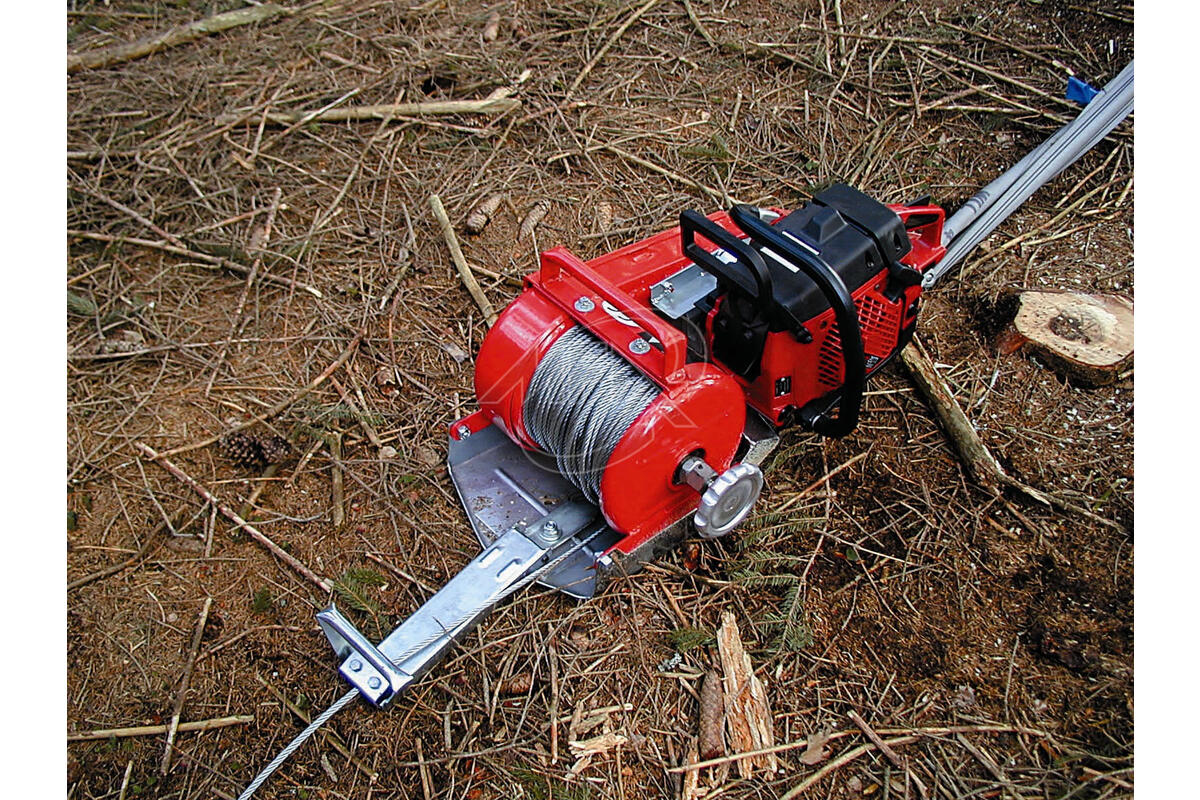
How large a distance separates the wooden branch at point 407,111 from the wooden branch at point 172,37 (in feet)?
3.62

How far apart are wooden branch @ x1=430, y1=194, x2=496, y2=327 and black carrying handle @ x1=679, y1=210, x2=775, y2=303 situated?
4.36ft

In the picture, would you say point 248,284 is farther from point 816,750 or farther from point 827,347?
point 816,750

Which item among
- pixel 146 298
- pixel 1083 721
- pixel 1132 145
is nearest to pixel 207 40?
pixel 146 298

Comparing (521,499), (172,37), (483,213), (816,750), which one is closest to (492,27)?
(483,213)

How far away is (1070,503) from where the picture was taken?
133 inches

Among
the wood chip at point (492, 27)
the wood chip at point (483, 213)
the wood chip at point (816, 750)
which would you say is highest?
the wood chip at point (492, 27)

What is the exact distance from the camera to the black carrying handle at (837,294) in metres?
2.81

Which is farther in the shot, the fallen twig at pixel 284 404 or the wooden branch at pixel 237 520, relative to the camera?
the fallen twig at pixel 284 404

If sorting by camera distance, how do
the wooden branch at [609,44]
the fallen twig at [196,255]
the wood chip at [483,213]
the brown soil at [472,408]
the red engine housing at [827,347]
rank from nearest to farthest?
the brown soil at [472,408] < the red engine housing at [827,347] < the fallen twig at [196,255] < the wood chip at [483,213] < the wooden branch at [609,44]

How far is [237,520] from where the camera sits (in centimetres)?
344

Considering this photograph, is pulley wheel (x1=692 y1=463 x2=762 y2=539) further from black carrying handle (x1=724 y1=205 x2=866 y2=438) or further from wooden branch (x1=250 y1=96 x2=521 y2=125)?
wooden branch (x1=250 y1=96 x2=521 y2=125)

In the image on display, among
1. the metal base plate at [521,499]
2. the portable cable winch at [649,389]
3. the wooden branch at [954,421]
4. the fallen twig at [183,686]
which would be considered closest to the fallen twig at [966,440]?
the wooden branch at [954,421]

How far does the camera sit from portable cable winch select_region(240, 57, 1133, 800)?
2.84 meters

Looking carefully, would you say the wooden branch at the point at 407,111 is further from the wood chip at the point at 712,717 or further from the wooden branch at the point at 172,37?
the wood chip at the point at 712,717
